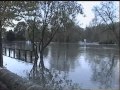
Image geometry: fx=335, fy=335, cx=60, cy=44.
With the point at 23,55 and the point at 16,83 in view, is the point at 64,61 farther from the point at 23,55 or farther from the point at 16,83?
the point at 16,83

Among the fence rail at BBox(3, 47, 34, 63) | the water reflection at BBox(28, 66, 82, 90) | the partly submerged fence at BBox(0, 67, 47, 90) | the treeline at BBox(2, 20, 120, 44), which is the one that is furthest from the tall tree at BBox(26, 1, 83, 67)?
the partly submerged fence at BBox(0, 67, 47, 90)

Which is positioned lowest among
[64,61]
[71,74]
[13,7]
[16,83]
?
[64,61]

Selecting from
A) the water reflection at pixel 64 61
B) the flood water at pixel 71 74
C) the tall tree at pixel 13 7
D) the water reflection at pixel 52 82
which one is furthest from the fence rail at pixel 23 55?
the water reflection at pixel 52 82

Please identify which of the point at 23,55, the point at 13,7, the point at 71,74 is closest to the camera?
the point at 13,7

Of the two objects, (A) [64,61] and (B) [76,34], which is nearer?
(A) [64,61]

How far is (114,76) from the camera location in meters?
18.4

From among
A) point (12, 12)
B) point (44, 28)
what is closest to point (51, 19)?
point (44, 28)

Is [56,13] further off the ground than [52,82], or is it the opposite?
[56,13]

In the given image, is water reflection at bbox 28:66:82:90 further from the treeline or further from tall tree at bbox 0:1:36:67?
the treeline

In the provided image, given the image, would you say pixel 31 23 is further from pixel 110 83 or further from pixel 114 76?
pixel 110 83

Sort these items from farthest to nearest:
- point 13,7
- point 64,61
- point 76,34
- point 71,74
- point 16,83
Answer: point 76,34 → point 64,61 → point 71,74 → point 13,7 → point 16,83

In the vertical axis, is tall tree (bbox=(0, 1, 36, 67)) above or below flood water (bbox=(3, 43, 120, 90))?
above

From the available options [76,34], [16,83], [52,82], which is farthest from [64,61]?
[76,34]

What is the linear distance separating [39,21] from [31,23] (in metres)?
0.61
